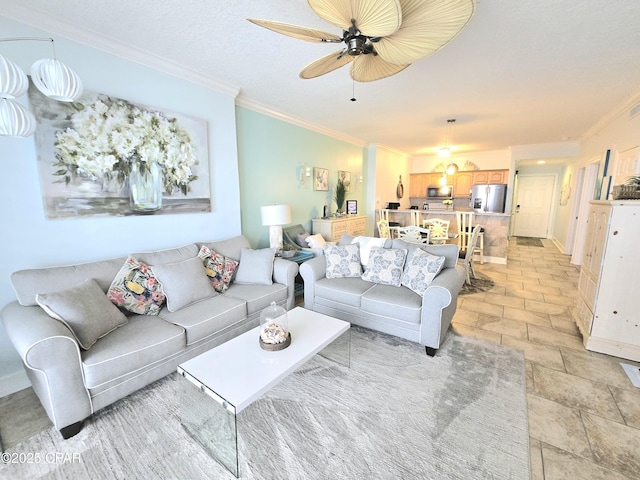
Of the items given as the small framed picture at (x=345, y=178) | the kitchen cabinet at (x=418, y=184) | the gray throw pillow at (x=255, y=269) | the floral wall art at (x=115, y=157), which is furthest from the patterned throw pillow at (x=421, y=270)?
the kitchen cabinet at (x=418, y=184)

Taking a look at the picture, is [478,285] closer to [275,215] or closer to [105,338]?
[275,215]

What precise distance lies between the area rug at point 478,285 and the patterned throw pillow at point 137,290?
3676 millimetres

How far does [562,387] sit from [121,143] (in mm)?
4036

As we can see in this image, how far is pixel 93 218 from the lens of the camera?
2293 mm

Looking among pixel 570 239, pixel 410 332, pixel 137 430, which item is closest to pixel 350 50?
pixel 410 332

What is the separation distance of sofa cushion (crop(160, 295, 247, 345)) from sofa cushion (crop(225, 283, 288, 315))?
0.09 meters

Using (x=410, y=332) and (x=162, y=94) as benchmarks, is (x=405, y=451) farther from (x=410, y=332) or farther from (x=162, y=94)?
(x=162, y=94)

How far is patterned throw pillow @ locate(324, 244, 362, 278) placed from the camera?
10.1ft

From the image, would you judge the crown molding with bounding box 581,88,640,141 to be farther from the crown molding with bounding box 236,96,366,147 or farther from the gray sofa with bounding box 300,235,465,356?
the crown molding with bounding box 236,96,366,147

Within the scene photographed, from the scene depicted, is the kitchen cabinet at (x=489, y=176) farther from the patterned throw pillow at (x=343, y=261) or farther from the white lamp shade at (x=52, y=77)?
the white lamp shade at (x=52, y=77)

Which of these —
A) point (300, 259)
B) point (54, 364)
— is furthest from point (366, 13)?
point (300, 259)

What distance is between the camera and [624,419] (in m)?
1.71

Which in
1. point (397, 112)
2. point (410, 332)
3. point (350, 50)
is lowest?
point (410, 332)

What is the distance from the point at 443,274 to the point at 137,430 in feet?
8.58
